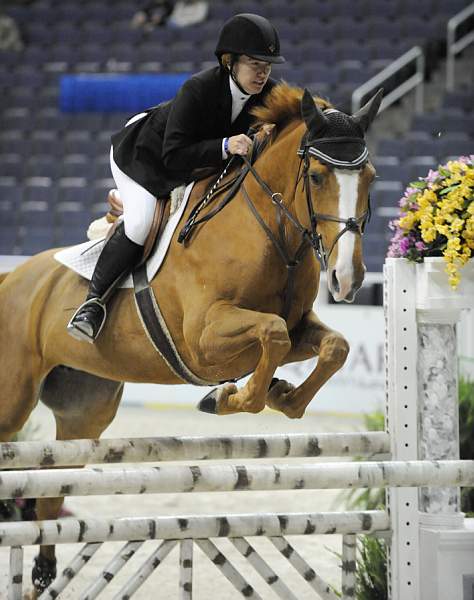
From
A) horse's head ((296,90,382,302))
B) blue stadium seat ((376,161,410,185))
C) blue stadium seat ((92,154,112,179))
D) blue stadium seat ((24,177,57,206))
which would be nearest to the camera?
horse's head ((296,90,382,302))

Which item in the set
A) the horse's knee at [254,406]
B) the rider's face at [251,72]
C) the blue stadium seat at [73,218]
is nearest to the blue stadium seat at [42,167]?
the blue stadium seat at [73,218]

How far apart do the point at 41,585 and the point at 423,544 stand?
143 centimetres

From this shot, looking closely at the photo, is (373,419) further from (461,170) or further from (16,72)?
(16,72)

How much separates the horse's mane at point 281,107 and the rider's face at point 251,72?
0.05 metres

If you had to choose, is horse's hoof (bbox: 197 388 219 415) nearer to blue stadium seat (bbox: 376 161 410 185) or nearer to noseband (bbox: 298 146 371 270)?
noseband (bbox: 298 146 371 270)

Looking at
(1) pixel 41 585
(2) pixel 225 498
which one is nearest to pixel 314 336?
(1) pixel 41 585

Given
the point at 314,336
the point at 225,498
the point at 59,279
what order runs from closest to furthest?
the point at 314,336
the point at 59,279
the point at 225,498

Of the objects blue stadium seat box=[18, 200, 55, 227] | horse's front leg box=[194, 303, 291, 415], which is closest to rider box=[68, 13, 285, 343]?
horse's front leg box=[194, 303, 291, 415]

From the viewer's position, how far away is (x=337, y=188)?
2.55m

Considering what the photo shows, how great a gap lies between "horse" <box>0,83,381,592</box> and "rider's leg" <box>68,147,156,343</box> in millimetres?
75

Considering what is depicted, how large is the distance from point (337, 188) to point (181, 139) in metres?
0.54

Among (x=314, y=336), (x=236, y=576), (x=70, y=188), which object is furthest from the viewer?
(x=70, y=188)

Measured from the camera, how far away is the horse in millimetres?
2557

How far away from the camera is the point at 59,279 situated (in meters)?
3.39
